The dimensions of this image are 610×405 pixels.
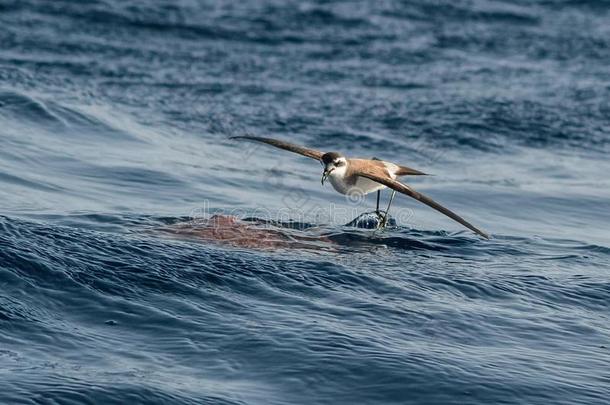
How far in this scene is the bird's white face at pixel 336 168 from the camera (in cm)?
1252

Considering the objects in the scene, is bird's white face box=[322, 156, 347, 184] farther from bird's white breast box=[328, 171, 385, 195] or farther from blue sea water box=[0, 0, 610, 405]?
blue sea water box=[0, 0, 610, 405]

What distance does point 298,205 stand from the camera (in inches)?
571

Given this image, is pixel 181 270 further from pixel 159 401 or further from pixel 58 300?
pixel 159 401

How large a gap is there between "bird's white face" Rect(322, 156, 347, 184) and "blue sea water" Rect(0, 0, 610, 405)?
0.64 meters

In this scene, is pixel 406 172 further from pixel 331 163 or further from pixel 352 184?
pixel 331 163

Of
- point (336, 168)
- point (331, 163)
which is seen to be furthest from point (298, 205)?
point (331, 163)

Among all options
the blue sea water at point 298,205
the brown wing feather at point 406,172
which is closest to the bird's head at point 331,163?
the blue sea water at point 298,205

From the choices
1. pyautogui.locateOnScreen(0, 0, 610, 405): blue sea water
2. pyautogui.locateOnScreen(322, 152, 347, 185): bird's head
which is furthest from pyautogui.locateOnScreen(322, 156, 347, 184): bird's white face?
pyautogui.locateOnScreen(0, 0, 610, 405): blue sea water

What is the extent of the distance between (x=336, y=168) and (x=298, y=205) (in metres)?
1.91

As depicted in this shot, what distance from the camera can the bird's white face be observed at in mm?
12516

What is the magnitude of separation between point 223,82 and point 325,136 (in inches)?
144

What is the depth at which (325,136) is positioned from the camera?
18.6 m

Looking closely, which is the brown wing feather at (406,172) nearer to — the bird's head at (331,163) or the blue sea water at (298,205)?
the blue sea water at (298,205)

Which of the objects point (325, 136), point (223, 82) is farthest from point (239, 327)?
point (223, 82)
